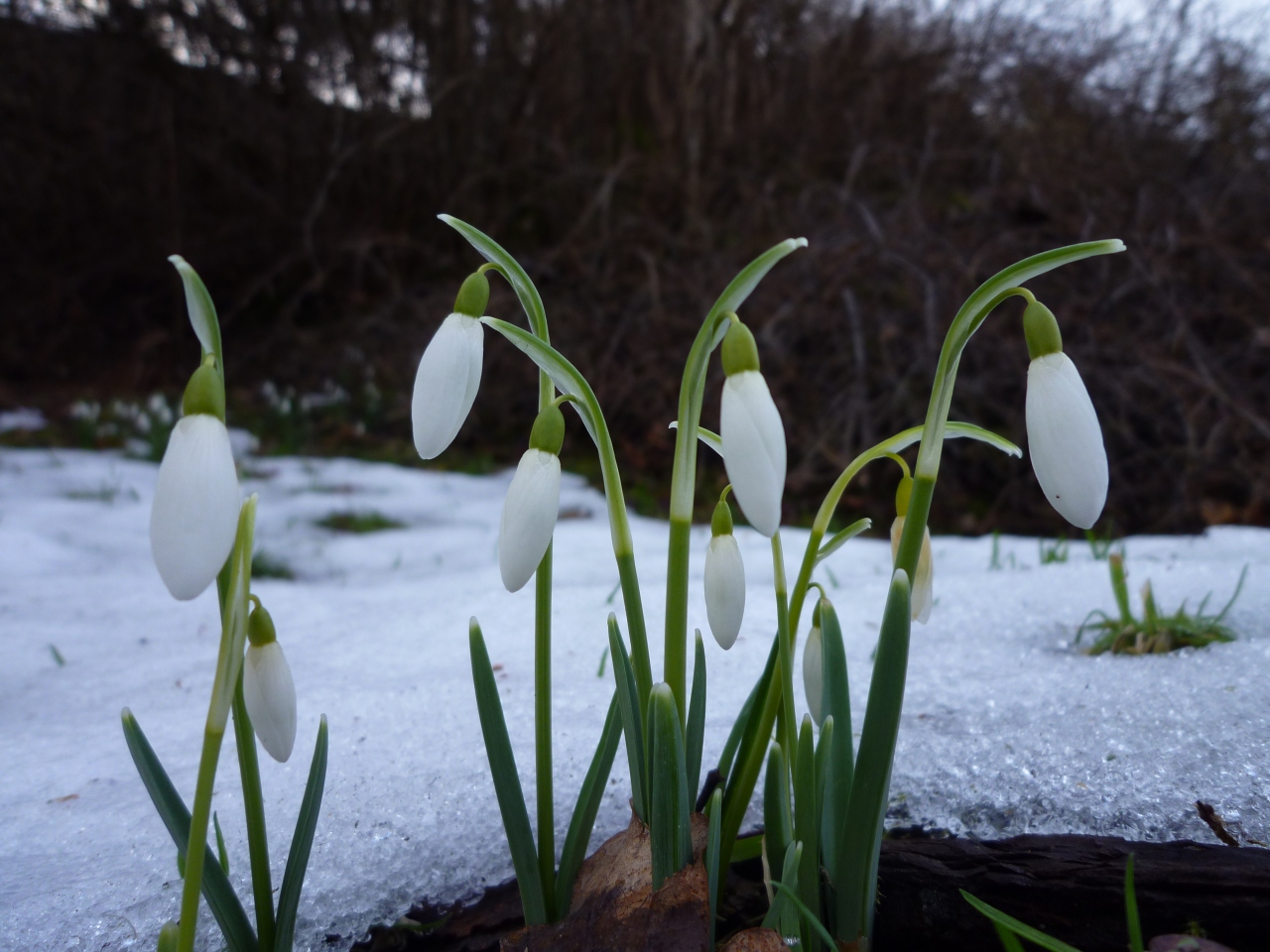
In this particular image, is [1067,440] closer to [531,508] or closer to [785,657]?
[785,657]

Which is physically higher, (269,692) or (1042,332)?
(1042,332)

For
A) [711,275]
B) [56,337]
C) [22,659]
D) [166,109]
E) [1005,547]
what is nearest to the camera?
[22,659]

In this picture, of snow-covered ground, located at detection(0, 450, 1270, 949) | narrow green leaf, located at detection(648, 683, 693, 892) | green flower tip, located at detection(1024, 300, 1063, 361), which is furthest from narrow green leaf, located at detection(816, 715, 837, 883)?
green flower tip, located at detection(1024, 300, 1063, 361)

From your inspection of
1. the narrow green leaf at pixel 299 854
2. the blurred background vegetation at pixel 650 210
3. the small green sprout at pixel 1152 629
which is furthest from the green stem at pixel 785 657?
the blurred background vegetation at pixel 650 210

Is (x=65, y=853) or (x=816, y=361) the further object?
(x=816, y=361)

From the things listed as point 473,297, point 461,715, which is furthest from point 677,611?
point 461,715

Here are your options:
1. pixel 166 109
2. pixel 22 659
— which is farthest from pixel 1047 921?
pixel 166 109

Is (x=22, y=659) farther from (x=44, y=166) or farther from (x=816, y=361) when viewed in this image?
(x=44, y=166)

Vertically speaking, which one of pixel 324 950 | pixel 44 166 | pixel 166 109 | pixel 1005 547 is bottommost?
pixel 324 950
